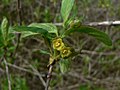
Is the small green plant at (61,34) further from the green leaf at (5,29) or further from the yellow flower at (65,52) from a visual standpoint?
the green leaf at (5,29)

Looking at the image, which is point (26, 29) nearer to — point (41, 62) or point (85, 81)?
point (85, 81)

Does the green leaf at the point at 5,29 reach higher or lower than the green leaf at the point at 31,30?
lower

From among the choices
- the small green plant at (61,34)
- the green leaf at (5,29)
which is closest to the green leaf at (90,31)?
the small green plant at (61,34)

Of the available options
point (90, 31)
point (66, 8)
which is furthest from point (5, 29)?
point (90, 31)

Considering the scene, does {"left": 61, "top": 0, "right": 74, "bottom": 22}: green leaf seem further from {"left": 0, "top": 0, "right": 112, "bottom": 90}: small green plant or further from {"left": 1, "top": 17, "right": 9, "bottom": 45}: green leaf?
{"left": 1, "top": 17, "right": 9, "bottom": 45}: green leaf

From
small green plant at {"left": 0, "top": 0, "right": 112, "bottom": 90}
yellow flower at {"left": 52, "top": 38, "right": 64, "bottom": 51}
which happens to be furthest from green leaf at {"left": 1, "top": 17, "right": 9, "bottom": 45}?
yellow flower at {"left": 52, "top": 38, "right": 64, "bottom": 51}

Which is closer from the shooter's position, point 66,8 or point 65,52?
point 65,52

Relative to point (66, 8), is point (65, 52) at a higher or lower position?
lower

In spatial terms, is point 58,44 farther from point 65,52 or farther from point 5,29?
point 5,29

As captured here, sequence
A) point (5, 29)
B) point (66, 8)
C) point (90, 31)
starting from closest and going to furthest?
point (90, 31), point (66, 8), point (5, 29)

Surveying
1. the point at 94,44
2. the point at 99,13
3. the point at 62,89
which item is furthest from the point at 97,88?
the point at 99,13

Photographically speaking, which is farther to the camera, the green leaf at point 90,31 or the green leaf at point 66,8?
the green leaf at point 66,8

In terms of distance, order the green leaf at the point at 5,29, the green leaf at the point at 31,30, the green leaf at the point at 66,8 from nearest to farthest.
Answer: the green leaf at the point at 31,30, the green leaf at the point at 66,8, the green leaf at the point at 5,29
